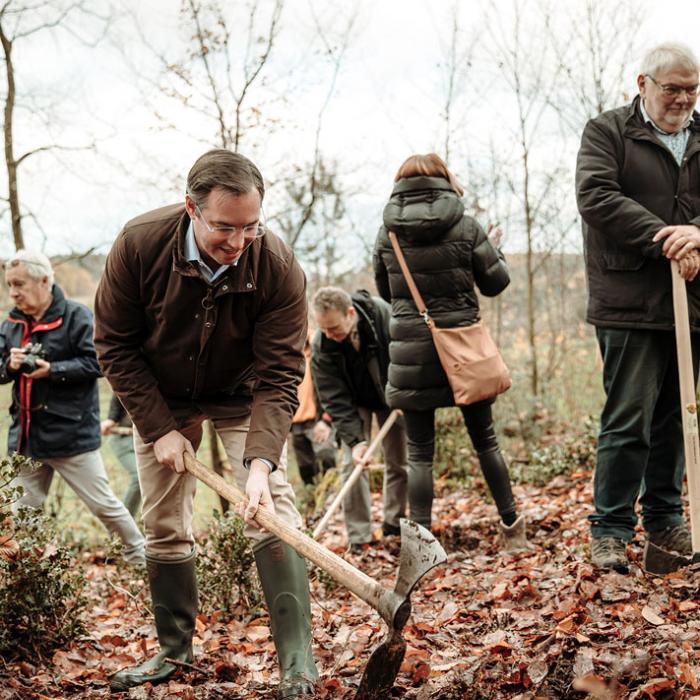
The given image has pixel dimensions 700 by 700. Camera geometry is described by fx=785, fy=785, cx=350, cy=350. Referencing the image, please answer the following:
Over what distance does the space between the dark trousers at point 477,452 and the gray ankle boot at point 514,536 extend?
0.20 feet

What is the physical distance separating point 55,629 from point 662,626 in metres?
2.83

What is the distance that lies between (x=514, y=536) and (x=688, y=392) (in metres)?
1.99

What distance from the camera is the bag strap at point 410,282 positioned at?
16.7 ft

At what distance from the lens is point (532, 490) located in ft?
Answer: 24.6

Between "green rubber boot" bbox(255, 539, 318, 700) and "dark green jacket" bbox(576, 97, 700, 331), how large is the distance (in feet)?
6.56

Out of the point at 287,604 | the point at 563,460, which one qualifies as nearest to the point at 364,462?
the point at 563,460

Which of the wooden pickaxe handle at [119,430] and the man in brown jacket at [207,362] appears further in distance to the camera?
the wooden pickaxe handle at [119,430]

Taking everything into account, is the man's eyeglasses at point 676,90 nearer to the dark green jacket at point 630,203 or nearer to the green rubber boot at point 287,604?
the dark green jacket at point 630,203

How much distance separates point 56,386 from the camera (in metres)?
5.62

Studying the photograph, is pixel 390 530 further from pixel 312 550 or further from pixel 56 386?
pixel 312 550

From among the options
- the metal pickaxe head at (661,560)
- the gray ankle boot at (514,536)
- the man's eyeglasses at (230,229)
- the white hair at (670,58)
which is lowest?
the gray ankle boot at (514,536)

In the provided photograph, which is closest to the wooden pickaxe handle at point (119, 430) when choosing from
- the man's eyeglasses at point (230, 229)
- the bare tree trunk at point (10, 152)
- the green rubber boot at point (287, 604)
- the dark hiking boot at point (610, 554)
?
the bare tree trunk at point (10, 152)

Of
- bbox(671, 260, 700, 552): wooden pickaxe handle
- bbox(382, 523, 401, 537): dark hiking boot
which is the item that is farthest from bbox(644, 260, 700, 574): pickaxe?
bbox(382, 523, 401, 537): dark hiking boot

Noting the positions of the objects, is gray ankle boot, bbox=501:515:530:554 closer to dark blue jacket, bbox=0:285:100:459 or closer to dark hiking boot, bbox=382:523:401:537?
dark hiking boot, bbox=382:523:401:537
